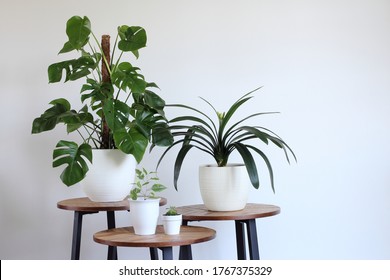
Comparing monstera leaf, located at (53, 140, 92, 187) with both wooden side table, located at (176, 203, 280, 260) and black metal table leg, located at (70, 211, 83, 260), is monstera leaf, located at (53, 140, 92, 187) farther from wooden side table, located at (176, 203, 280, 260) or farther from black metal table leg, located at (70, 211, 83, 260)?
wooden side table, located at (176, 203, 280, 260)

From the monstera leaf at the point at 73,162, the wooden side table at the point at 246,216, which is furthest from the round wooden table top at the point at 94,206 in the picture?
the wooden side table at the point at 246,216

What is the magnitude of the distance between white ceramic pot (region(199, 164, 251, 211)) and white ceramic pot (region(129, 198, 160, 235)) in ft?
1.39

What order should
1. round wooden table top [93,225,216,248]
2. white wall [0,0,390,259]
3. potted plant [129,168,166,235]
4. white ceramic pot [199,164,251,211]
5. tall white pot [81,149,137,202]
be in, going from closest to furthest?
round wooden table top [93,225,216,248] → potted plant [129,168,166,235] → white ceramic pot [199,164,251,211] → tall white pot [81,149,137,202] → white wall [0,0,390,259]

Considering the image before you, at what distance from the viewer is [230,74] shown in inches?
135

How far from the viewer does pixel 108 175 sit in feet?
8.98

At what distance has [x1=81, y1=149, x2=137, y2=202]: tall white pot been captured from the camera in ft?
8.97

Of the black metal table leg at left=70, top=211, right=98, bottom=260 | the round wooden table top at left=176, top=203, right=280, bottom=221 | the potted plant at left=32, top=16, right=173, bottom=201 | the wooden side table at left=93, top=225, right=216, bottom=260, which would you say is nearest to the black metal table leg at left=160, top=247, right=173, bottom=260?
the wooden side table at left=93, top=225, right=216, bottom=260

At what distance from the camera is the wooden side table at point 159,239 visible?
2.12 meters

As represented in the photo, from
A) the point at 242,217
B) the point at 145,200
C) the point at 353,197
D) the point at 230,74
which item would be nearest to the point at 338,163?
the point at 353,197

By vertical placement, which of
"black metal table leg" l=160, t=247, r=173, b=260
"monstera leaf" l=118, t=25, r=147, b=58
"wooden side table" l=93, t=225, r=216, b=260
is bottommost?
"black metal table leg" l=160, t=247, r=173, b=260

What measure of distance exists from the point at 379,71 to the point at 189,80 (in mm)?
1117

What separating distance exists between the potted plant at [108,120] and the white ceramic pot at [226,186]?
26 centimetres

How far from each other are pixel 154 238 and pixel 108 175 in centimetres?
62

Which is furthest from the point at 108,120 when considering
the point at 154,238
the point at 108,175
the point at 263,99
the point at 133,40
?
the point at 263,99
